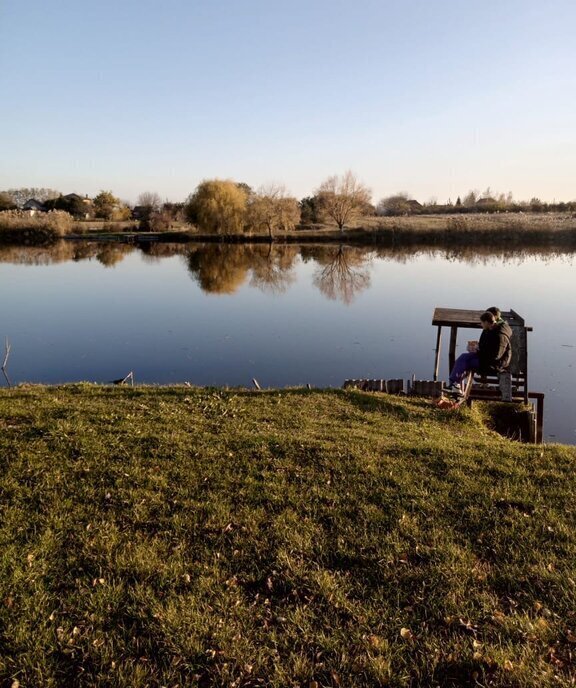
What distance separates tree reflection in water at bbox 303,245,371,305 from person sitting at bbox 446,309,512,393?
17591mm

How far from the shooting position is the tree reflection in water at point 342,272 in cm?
3070

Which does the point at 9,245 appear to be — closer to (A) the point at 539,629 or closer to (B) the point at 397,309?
(B) the point at 397,309

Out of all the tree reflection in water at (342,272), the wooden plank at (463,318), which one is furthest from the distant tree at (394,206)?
the wooden plank at (463,318)

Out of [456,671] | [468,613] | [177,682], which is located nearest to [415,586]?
Result: [468,613]

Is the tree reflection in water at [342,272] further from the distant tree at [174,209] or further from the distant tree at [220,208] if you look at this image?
the distant tree at [174,209]

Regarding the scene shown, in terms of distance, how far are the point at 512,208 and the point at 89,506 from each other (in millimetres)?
105336

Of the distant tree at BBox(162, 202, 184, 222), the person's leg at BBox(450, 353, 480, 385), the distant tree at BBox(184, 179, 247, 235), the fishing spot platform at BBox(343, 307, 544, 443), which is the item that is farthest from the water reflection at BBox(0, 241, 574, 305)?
the distant tree at BBox(162, 202, 184, 222)

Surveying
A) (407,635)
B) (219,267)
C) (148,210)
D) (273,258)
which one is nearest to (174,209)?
(148,210)

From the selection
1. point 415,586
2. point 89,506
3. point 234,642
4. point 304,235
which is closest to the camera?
point 234,642

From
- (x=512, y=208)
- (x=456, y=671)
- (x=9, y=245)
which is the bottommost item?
(x=456, y=671)

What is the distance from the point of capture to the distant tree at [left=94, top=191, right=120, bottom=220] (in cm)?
10150

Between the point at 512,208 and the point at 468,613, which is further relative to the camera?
the point at 512,208

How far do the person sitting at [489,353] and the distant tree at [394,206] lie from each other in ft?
322

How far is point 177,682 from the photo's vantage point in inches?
127
